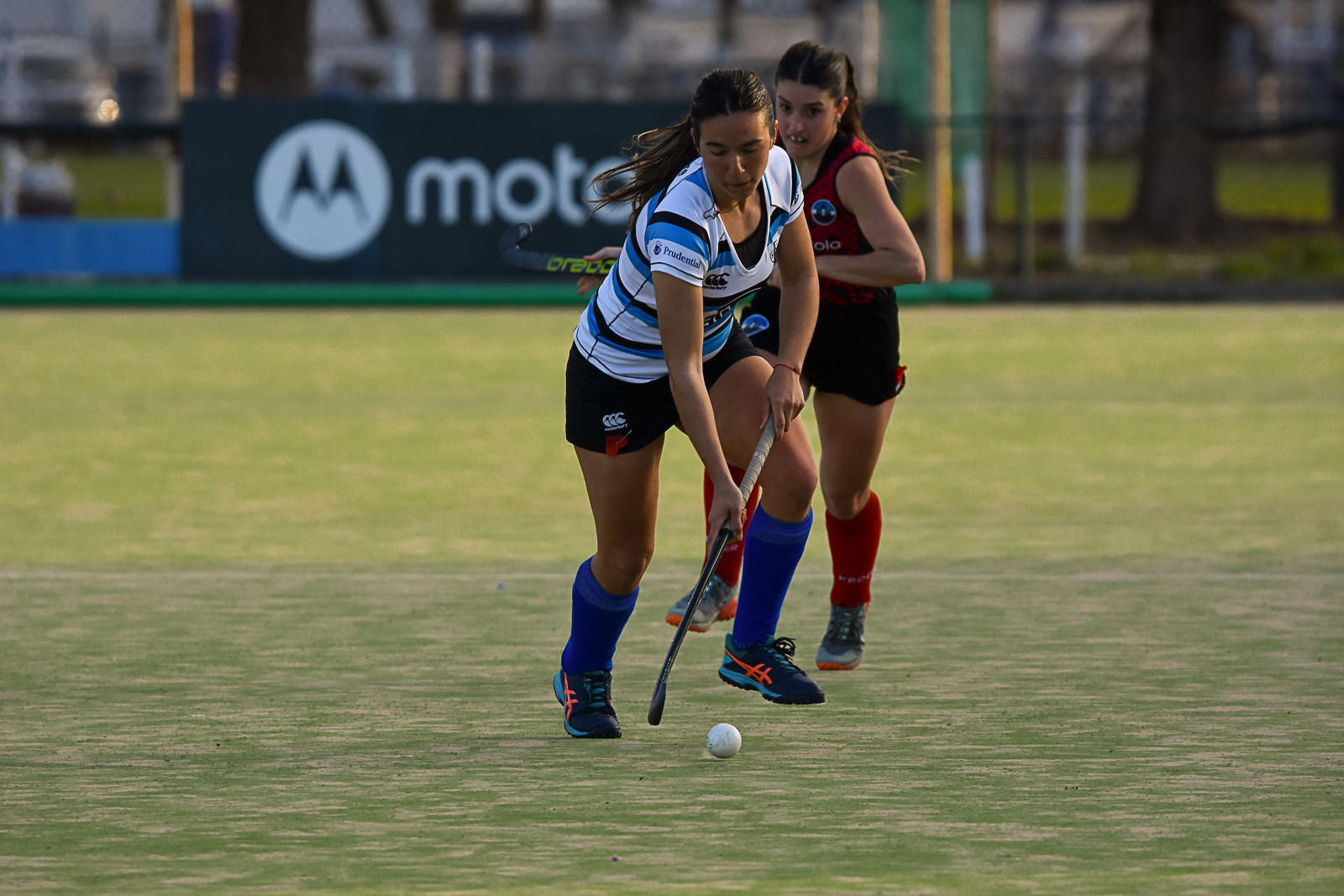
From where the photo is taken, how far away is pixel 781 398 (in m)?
5.37

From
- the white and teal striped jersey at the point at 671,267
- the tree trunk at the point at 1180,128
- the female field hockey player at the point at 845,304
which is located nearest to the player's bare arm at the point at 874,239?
the female field hockey player at the point at 845,304

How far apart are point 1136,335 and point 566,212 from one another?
213 inches

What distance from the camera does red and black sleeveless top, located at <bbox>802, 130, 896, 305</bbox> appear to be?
6188mm

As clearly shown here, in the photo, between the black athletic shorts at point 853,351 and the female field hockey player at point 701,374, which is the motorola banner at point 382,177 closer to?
the black athletic shorts at point 853,351

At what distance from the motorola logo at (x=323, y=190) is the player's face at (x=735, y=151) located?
14.5 m

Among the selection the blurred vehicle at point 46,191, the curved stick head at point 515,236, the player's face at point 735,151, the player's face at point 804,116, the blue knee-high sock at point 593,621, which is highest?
the blurred vehicle at point 46,191

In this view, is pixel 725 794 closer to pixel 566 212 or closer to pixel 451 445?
pixel 451 445

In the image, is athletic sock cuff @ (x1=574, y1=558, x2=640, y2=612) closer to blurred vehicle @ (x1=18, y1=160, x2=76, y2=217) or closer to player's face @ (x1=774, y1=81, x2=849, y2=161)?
player's face @ (x1=774, y1=81, x2=849, y2=161)

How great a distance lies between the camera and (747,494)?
5219mm

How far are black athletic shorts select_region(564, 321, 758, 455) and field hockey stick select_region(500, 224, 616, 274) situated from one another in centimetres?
61

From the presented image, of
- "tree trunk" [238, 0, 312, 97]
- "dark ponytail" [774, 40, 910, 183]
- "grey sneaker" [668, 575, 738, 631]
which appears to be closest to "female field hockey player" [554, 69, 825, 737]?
"dark ponytail" [774, 40, 910, 183]

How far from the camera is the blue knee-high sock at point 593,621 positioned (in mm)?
5336

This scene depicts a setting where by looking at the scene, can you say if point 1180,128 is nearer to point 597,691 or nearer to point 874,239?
point 874,239

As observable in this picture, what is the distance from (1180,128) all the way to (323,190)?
1165 cm
